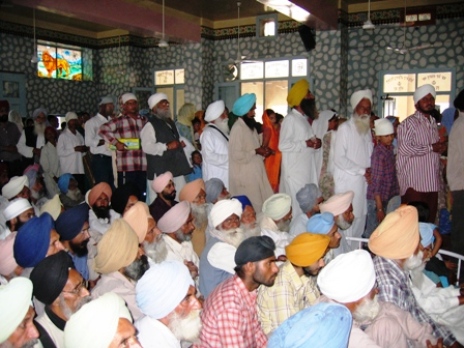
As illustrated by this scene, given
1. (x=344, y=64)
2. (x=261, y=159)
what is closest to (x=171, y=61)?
(x=344, y=64)

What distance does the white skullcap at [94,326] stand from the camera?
163cm

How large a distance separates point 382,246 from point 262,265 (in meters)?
0.71

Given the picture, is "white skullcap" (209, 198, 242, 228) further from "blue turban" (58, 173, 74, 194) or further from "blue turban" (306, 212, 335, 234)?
"blue turban" (58, 173, 74, 194)

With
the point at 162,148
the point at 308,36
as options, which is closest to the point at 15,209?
the point at 162,148

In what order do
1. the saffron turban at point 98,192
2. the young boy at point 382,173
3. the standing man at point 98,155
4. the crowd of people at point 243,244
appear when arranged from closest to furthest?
the crowd of people at point 243,244, the saffron turban at point 98,192, the young boy at point 382,173, the standing man at point 98,155

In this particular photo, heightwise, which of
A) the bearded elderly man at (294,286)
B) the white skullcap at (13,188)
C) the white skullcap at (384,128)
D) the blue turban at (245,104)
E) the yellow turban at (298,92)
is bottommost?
the bearded elderly man at (294,286)

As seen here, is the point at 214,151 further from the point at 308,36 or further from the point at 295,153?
the point at 308,36

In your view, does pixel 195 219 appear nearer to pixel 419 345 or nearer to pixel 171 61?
pixel 419 345

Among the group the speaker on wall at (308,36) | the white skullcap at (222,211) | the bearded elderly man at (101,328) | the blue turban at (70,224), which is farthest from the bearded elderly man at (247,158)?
the speaker on wall at (308,36)

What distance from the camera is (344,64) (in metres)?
8.77

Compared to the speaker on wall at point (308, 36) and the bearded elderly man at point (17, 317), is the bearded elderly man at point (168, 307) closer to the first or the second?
the bearded elderly man at point (17, 317)

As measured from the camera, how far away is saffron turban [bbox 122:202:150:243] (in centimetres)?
300

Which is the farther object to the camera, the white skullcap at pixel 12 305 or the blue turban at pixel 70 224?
the blue turban at pixel 70 224

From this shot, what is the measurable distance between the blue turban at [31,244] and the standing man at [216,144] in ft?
7.71
